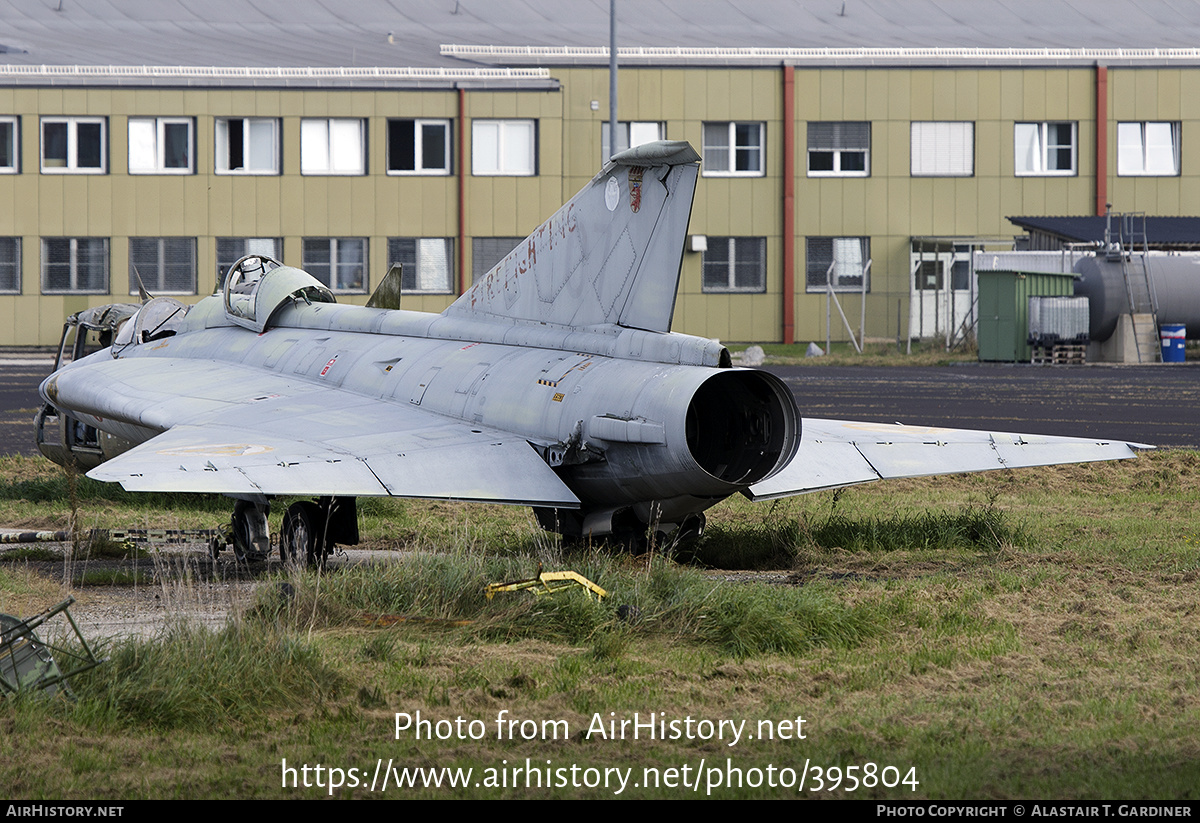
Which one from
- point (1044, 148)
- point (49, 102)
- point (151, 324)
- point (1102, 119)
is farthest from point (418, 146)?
point (151, 324)

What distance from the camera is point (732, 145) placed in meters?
45.6

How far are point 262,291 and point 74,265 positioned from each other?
3183cm

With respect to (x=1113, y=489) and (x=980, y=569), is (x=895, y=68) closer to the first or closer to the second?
(x=1113, y=489)

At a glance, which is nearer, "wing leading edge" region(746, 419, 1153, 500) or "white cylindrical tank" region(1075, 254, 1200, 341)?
"wing leading edge" region(746, 419, 1153, 500)

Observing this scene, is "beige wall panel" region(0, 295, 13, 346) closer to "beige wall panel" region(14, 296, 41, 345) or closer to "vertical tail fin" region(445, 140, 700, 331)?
"beige wall panel" region(14, 296, 41, 345)

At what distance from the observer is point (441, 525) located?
14.3 meters

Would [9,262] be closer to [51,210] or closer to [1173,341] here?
[51,210]

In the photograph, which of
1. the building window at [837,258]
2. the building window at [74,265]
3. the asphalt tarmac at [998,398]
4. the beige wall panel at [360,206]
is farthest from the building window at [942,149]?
the building window at [74,265]

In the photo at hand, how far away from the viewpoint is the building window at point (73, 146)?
1715 inches

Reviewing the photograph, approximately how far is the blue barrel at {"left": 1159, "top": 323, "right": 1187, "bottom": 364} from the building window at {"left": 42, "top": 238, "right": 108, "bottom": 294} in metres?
33.0

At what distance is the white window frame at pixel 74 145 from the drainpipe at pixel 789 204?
2265cm

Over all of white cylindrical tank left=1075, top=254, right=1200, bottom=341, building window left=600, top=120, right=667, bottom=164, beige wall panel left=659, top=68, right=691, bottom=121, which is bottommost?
white cylindrical tank left=1075, top=254, right=1200, bottom=341

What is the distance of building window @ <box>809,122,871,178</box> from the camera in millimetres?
45531

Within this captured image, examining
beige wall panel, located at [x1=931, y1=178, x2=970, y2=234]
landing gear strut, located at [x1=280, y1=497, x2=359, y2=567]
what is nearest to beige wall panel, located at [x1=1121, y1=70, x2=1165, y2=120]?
beige wall panel, located at [x1=931, y1=178, x2=970, y2=234]
